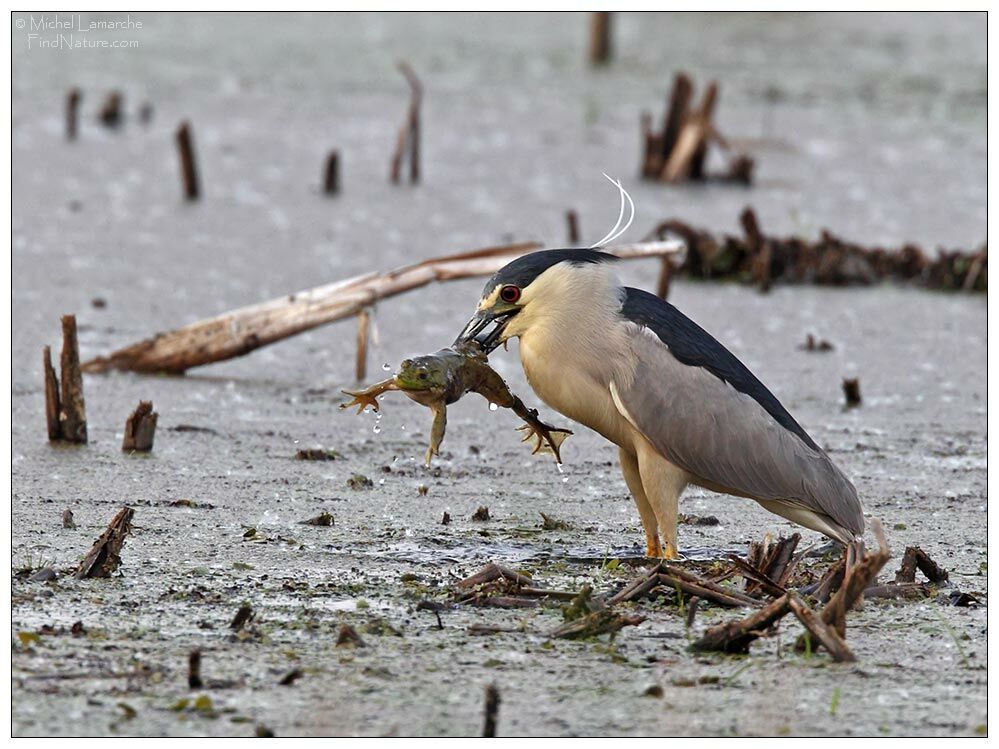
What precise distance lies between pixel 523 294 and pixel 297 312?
2.46 m

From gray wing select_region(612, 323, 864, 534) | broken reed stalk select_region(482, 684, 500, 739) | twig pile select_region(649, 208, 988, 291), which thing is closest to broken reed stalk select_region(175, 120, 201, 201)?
twig pile select_region(649, 208, 988, 291)

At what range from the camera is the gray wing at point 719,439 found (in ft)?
17.5

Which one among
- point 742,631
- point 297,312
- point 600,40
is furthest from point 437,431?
point 600,40

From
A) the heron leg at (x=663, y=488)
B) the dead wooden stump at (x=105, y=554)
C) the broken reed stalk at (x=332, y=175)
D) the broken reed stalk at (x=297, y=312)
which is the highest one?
the broken reed stalk at (x=332, y=175)

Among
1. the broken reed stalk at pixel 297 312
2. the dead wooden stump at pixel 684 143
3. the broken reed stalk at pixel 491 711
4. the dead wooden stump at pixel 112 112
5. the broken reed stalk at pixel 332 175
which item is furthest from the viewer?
the dead wooden stump at pixel 112 112

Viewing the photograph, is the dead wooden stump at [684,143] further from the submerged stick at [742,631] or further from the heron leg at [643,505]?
the submerged stick at [742,631]

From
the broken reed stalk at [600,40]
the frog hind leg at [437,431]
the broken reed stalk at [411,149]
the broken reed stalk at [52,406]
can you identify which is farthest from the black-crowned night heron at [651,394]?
the broken reed stalk at [600,40]

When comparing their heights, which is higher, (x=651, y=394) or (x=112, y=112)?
(x=112, y=112)

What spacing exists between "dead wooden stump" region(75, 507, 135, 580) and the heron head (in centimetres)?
124

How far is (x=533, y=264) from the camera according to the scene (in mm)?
5398

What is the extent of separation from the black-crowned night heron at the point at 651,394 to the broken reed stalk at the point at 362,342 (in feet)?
7.36

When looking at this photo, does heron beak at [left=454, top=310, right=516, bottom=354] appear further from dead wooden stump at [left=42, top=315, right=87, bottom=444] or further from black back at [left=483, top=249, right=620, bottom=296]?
dead wooden stump at [left=42, top=315, right=87, bottom=444]

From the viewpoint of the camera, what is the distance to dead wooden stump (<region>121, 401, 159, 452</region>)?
255 inches

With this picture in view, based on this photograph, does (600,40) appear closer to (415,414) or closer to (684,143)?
(684,143)
